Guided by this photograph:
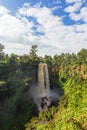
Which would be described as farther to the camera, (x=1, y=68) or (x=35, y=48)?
(x=35, y=48)

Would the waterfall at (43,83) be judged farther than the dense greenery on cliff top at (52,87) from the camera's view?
Yes

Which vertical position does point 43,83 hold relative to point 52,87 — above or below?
above

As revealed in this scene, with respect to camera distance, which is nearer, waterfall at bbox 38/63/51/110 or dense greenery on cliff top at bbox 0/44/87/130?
dense greenery on cliff top at bbox 0/44/87/130

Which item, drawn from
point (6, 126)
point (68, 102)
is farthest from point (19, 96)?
point (68, 102)

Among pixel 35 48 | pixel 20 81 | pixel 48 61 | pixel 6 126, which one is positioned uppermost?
pixel 35 48

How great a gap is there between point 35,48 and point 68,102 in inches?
1029

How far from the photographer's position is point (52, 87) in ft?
163

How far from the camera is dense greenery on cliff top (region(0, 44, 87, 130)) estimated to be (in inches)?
1219

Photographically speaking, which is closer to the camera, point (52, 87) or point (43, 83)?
point (43, 83)

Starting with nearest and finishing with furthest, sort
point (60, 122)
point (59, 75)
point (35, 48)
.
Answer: point (60, 122) → point (59, 75) → point (35, 48)

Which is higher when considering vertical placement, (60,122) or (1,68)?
(1,68)

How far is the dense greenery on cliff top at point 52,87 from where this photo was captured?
31.0m

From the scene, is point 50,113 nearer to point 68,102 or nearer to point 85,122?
point 68,102

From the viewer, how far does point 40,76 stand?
1951 inches
